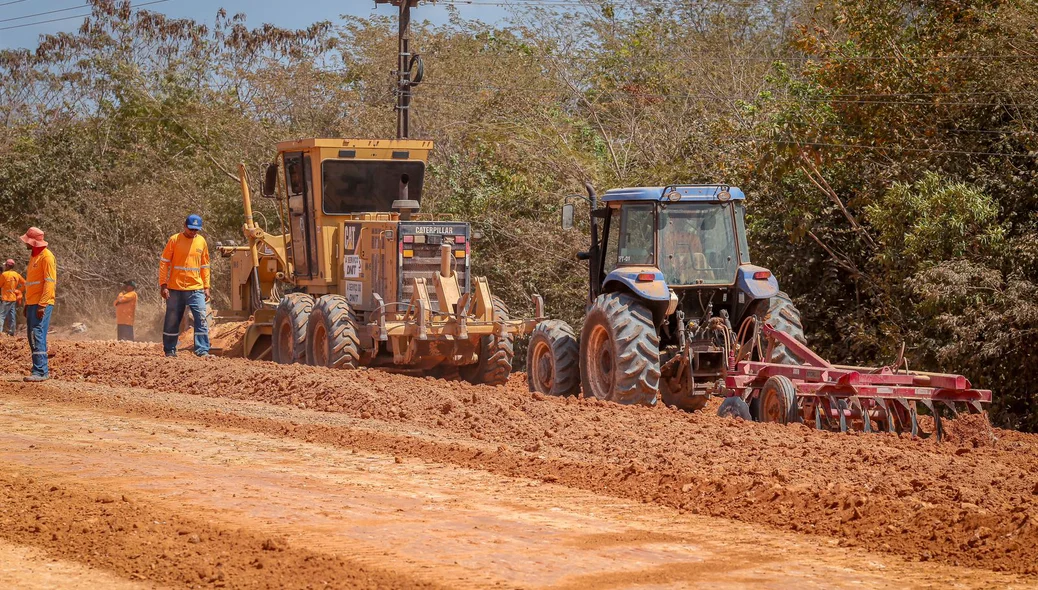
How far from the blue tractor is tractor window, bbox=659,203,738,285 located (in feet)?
0.03

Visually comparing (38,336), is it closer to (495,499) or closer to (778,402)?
(495,499)

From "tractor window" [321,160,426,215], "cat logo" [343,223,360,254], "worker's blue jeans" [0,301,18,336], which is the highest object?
"tractor window" [321,160,426,215]

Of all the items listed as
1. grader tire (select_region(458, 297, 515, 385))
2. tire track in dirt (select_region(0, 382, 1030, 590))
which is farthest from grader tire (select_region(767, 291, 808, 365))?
tire track in dirt (select_region(0, 382, 1030, 590))

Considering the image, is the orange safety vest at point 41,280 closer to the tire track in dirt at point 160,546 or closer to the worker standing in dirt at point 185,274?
the worker standing in dirt at point 185,274

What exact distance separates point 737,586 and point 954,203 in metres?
10.3

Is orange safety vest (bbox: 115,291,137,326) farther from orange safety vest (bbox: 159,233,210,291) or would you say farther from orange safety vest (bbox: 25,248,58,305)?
orange safety vest (bbox: 25,248,58,305)

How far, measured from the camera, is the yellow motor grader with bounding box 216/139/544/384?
15.1 metres

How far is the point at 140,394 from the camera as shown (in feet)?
44.4

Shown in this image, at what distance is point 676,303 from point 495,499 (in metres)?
4.59

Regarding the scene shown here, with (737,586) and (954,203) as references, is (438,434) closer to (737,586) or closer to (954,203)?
(737,586)

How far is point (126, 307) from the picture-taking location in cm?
2342

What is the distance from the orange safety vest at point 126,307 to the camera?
23.2 metres

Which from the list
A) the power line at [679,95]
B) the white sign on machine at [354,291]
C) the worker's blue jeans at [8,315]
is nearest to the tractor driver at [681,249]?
the white sign on machine at [354,291]

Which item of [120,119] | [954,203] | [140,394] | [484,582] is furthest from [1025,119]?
[120,119]
